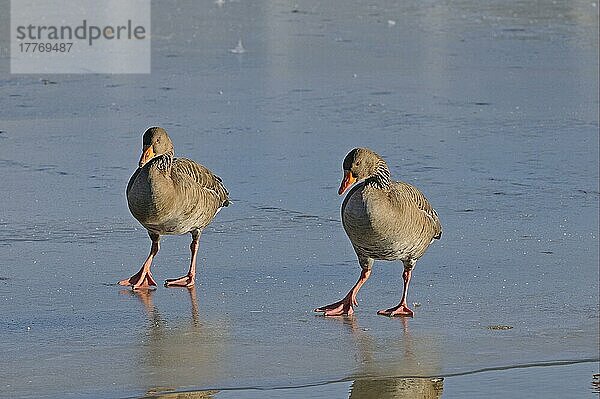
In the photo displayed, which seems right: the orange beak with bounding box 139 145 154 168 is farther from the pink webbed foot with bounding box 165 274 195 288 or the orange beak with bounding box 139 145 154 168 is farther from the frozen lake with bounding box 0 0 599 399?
the pink webbed foot with bounding box 165 274 195 288

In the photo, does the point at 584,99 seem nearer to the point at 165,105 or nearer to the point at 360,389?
the point at 165,105

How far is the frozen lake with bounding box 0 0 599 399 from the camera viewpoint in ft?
17.2

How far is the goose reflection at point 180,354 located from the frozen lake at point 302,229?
0.02 m

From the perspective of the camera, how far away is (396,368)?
5234 mm

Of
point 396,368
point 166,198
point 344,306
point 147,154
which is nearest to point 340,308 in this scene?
point 344,306

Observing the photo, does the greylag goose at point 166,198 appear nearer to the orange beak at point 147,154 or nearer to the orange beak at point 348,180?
the orange beak at point 147,154

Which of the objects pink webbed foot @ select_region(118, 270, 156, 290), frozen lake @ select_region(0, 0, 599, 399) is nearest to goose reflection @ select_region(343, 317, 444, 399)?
frozen lake @ select_region(0, 0, 599, 399)

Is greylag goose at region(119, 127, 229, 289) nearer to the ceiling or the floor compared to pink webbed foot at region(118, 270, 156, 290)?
nearer to the ceiling

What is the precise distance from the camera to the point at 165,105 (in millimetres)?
11859

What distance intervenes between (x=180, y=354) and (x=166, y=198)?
150cm

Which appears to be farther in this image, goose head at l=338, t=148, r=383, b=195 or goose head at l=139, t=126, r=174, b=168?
goose head at l=139, t=126, r=174, b=168

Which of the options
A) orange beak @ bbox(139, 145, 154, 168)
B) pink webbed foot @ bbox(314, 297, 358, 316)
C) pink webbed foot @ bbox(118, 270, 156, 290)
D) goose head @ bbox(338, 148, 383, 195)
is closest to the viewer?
pink webbed foot @ bbox(314, 297, 358, 316)

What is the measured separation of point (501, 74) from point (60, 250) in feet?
26.8

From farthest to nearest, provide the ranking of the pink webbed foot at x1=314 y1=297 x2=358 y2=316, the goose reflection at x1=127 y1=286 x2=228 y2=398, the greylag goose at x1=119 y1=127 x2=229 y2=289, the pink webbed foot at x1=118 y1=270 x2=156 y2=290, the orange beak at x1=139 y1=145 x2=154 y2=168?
1. the orange beak at x1=139 y1=145 x2=154 y2=168
2. the greylag goose at x1=119 y1=127 x2=229 y2=289
3. the pink webbed foot at x1=118 y1=270 x2=156 y2=290
4. the pink webbed foot at x1=314 y1=297 x2=358 y2=316
5. the goose reflection at x1=127 y1=286 x2=228 y2=398
